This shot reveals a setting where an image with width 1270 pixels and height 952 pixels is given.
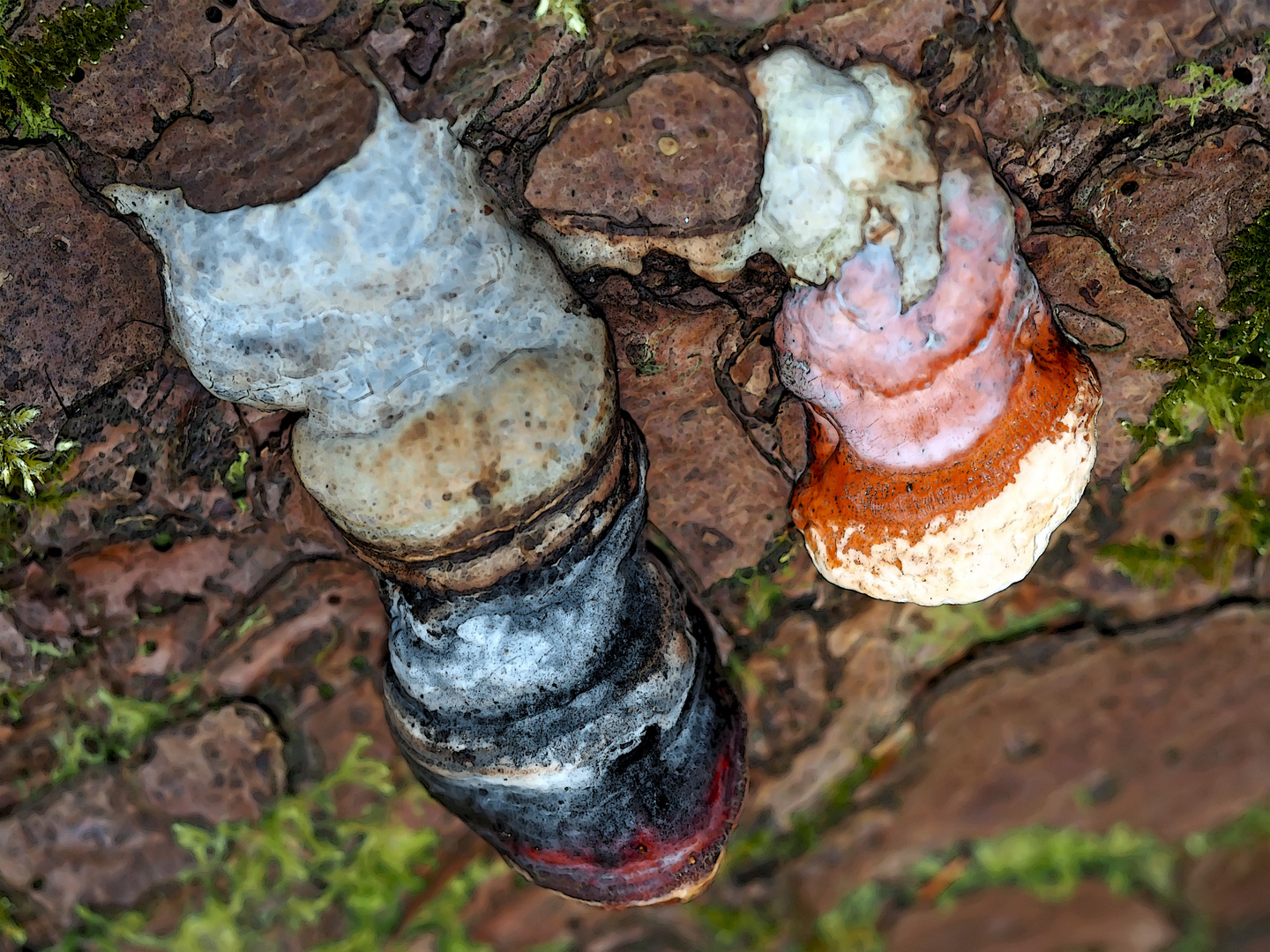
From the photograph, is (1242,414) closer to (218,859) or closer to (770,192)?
(770,192)

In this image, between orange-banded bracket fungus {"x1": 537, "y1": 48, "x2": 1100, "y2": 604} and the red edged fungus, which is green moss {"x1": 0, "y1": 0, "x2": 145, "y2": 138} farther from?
the red edged fungus

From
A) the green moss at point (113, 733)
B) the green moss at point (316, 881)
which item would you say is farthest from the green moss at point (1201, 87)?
the green moss at point (113, 733)

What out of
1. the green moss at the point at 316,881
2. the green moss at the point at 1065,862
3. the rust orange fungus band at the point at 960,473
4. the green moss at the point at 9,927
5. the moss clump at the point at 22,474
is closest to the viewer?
the rust orange fungus band at the point at 960,473

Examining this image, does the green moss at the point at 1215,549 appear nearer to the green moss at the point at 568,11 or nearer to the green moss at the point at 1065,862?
the green moss at the point at 1065,862

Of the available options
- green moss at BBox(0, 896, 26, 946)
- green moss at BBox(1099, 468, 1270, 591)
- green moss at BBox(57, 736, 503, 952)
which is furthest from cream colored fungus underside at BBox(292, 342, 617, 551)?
green moss at BBox(0, 896, 26, 946)

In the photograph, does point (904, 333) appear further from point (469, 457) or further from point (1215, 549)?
point (1215, 549)

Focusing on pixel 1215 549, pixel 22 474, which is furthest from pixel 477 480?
pixel 1215 549

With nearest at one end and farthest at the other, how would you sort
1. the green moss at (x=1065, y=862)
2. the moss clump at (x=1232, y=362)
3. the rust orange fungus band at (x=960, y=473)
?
1. the rust orange fungus band at (x=960, y=473)
2. the moss clump at (x=1232, y=362)
3. the green moss at (x=1065, y=862)
